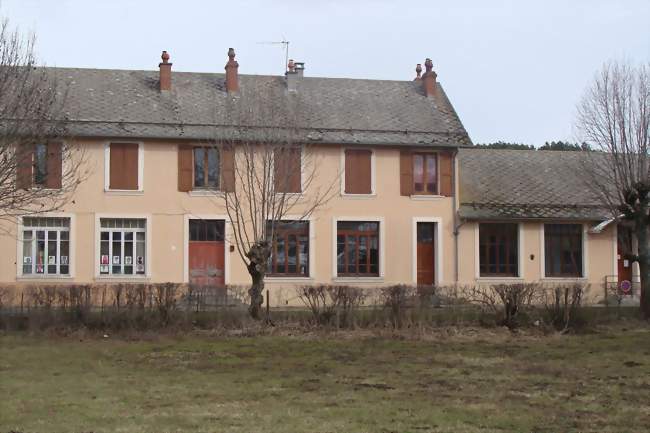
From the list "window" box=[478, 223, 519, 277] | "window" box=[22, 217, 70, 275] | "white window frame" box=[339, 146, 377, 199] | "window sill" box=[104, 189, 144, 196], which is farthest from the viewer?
"window" box=[478, 223, 519, 277]

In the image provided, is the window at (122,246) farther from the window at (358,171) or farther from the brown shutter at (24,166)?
the brown shutter at (24,166)

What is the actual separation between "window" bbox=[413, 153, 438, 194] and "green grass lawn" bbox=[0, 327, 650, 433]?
42.6 feet

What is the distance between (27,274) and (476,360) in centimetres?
1845

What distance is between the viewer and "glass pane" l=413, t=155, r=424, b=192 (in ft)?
107

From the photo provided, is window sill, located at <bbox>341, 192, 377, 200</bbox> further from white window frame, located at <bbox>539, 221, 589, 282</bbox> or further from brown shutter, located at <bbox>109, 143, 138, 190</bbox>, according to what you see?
brown shutter, located at <bbox>109, 143, 138, 190</bbox>

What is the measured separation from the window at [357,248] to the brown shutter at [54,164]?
969 centimetres

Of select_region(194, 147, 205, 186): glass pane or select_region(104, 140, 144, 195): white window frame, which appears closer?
select_region(104, 140, 144, 195): white window frame

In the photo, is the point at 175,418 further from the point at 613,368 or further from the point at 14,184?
the point at 14,184

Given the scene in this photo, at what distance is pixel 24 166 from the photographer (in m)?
19.5

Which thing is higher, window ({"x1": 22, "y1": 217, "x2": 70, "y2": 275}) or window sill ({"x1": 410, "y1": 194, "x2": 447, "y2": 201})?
window sill ({"x1": 410, "y1": 194, "x2": 447, "y2": 201})

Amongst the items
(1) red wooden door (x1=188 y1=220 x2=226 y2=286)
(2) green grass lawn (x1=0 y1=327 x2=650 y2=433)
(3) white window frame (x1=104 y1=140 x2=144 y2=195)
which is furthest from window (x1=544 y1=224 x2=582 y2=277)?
(3) white window frame (x1=104 y1=140 x2=144 y2=195)

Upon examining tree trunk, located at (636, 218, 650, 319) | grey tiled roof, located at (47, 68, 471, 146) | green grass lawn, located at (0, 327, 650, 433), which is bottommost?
green grass lawn, located at (0, 327, 650, 433)

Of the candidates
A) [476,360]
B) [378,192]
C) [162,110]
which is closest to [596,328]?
[476,360]

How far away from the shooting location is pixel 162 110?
31.8 meters
